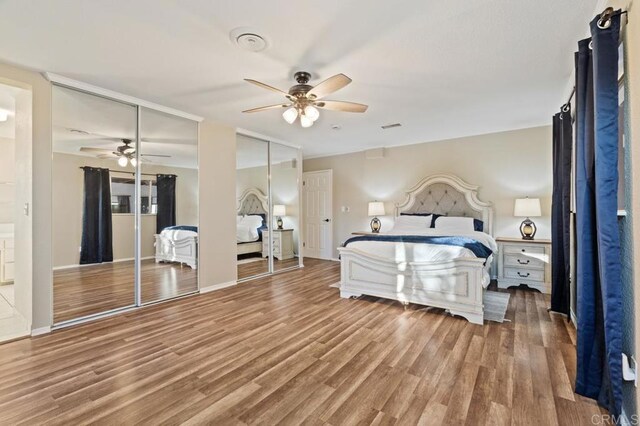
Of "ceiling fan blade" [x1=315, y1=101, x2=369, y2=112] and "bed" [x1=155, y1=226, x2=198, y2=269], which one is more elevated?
"ceiling fan blade" [x1=315, y1=101, x2=369, y2=112]

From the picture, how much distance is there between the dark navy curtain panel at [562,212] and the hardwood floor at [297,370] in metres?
0.27

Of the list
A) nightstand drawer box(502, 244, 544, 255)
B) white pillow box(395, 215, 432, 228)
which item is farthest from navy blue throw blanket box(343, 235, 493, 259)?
white pillow box(395, 215, 432, 228)

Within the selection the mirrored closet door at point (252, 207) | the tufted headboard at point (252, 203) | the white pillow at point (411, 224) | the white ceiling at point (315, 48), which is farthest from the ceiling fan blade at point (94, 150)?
the white pillow at point (411, 224)

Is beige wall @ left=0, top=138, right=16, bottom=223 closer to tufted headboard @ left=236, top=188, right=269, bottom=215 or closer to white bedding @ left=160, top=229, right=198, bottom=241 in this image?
white bedding @ left=160, top=229, right=198, bottom=241

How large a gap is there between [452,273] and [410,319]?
2.23 feet

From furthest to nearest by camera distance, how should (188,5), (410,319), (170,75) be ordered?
(410,319) → (170,75) → (188,5)

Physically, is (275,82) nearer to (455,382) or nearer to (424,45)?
(424,45)

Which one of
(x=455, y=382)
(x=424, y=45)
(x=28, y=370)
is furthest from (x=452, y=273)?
(x=28, y=370)

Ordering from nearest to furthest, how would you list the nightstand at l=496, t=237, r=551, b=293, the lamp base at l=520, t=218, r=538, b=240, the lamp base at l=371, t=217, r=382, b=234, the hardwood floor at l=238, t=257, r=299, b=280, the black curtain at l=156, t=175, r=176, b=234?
the black curtain at l=156, t=175, r=176, b=234
the nightstand at l=496, t=237, r=551, b=293
the lamp base at l=520, t=218, r=538, b=240
the hardwood floor at l=238, t=257, r=299, b=280
the lamp base at l=371, t=217, r=382, b=234

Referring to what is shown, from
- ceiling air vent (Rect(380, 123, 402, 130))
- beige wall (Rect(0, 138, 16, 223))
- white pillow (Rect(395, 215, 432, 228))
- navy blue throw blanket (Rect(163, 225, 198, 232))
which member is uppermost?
ceiling air vent (Rect(380, 123, 402, 130))

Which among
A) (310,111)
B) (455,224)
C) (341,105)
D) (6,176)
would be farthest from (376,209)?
(6,176)

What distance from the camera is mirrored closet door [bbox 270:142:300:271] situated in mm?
5441

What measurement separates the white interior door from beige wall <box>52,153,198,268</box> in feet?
11.7

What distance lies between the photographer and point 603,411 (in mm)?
1638
